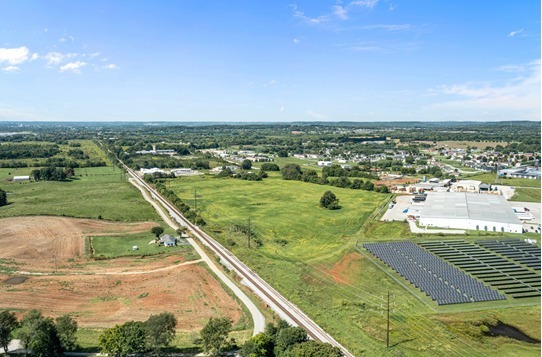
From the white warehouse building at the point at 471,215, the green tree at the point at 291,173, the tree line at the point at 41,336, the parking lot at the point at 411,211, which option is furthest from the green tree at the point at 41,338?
the green tree at the point at 291,173

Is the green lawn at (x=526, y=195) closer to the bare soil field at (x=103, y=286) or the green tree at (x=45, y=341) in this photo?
the bare soil field at (x=103, y=286)

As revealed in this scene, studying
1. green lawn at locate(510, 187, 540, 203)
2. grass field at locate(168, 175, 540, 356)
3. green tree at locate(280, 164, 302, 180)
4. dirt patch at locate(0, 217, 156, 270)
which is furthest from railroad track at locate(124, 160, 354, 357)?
green lawn at locate(510, 187, 540, 203)

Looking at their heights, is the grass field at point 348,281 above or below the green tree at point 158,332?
below

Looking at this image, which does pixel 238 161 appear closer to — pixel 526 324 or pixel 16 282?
pixel 16 282

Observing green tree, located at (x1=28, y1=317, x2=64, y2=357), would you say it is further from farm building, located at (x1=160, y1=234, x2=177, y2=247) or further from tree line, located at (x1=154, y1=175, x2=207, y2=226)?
tree line, located at (x1=154, y1=175, x2=207, y2=226)

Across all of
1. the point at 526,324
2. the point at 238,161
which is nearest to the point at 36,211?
→ the point at 526,324

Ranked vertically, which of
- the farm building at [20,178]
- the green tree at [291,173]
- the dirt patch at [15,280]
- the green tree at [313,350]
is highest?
the green tree at [291,173]

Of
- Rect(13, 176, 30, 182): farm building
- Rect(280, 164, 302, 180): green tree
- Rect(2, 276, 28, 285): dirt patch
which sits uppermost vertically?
Rect(280, 164, 302, 180): green tree
